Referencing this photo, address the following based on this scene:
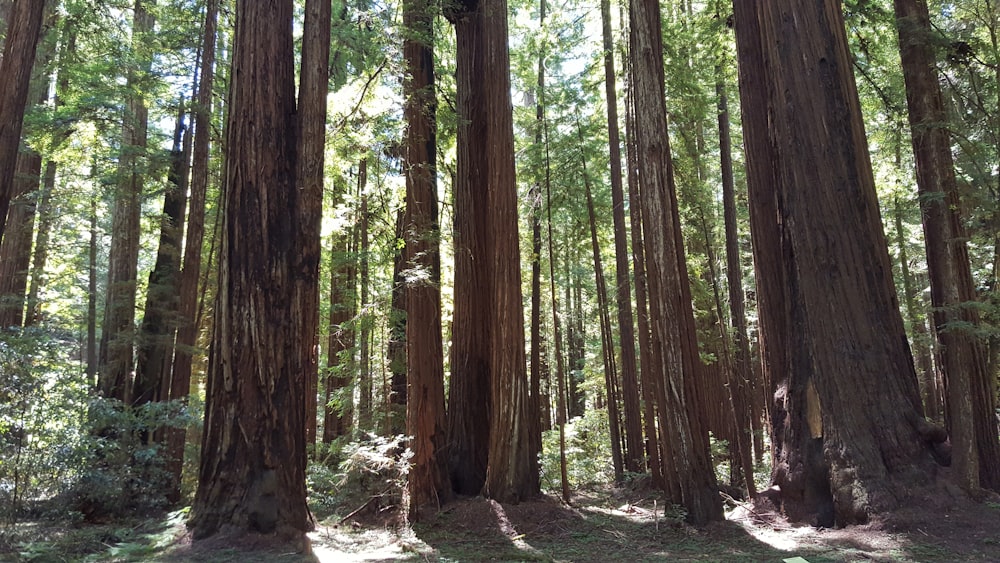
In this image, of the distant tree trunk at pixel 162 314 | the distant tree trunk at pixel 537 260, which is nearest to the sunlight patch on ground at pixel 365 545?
the distant tree trunk at pixel 537 260

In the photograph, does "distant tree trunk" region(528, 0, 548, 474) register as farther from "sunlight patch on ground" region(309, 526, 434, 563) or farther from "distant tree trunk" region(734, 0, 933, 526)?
"distant tree trunk" region(734, 0, 933, 526)

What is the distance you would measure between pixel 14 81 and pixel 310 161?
214 inches

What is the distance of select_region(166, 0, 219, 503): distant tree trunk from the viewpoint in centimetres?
1123

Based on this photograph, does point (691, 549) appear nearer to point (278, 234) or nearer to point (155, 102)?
point (278, 234)

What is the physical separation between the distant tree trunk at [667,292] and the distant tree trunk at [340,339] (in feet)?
14.8

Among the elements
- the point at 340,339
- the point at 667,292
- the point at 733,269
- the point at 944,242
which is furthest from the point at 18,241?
the point at 944,242

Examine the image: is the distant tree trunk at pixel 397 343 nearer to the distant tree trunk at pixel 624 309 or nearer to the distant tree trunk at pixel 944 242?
the distant tree trunk at pixel 624 309

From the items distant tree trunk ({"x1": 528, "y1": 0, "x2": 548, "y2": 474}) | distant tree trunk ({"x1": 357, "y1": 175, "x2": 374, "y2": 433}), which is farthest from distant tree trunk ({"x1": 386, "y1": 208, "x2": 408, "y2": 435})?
distant tree trunk ({"x1": 528, "y1": 0, "x2": 548, "y2": 474})

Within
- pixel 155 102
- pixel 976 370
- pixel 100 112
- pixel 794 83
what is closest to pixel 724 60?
pixel 794 83

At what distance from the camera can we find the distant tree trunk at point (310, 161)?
645 cm

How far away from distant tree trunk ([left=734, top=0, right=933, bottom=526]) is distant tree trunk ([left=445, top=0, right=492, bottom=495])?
424 cm

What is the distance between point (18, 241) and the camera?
13.6m

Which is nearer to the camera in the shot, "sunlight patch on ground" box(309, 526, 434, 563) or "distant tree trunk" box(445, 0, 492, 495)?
"sunlight patch on ground" box(309, 526, 434, 563)

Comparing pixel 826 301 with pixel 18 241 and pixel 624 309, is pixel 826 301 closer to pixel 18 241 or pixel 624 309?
pixel 624 309
